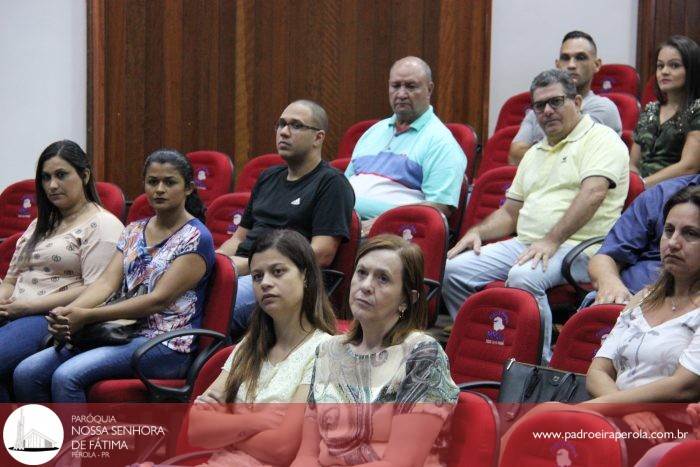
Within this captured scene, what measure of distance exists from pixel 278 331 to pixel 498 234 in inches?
61.8

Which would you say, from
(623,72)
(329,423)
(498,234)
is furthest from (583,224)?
(623,72)

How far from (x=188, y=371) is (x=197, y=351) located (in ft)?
0.22

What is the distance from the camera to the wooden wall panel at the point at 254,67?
5.90 m

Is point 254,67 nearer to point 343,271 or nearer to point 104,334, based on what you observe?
point 343,271

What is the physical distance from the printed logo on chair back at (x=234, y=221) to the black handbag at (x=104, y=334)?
104 centimetres

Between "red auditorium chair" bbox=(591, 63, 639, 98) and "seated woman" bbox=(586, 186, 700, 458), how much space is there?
305cm

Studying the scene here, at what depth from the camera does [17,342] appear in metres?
3.76

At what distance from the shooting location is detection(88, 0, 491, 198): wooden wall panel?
19.4 ft

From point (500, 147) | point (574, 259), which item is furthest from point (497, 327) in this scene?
point (500, 147)

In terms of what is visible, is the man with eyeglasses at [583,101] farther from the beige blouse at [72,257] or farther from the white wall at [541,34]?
the beige blouse at [72,257]

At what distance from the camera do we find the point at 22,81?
5.92m

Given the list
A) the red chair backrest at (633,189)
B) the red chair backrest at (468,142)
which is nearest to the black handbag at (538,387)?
the red chair backrest at (633,189)

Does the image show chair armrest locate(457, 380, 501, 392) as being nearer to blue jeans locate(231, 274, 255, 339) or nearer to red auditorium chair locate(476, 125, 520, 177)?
blue jeans locate(231, 274, 255, 339)

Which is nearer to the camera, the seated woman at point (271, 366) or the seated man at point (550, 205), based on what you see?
the seated woman at point (271, 366)
